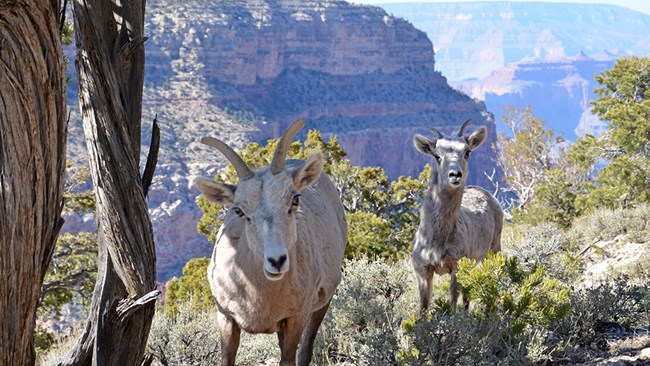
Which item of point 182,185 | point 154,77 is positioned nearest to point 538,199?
point 182,185

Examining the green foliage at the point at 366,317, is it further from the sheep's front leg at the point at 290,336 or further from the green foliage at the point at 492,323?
the sheep's front leg at the point at 290,336

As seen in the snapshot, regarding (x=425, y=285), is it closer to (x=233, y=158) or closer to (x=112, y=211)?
(x=233, y=158)

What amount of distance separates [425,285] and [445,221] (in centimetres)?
54

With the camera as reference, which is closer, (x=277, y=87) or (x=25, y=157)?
(x=25, y=157)

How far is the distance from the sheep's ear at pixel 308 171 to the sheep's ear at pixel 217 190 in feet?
1.04

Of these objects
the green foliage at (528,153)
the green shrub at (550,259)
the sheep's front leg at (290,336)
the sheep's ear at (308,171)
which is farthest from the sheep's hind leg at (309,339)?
the green foliage at (528,153)

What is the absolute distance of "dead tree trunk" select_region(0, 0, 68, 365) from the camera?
298 centimetres

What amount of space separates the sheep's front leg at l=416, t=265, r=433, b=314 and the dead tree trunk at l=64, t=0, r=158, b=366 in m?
3.04

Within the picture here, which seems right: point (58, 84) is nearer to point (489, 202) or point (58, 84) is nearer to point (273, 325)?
point (273, 325)

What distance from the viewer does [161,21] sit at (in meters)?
73.4

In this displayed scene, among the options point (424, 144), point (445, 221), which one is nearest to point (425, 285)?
point (445, 221)

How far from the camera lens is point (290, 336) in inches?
167

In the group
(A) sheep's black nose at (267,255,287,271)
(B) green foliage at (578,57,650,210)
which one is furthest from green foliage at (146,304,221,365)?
(B) green foliage at (578,57,650,210)

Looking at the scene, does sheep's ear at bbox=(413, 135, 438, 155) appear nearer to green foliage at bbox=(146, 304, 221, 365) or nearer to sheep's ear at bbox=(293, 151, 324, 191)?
green foliage at bbox=(146, 304, 221, 365)
